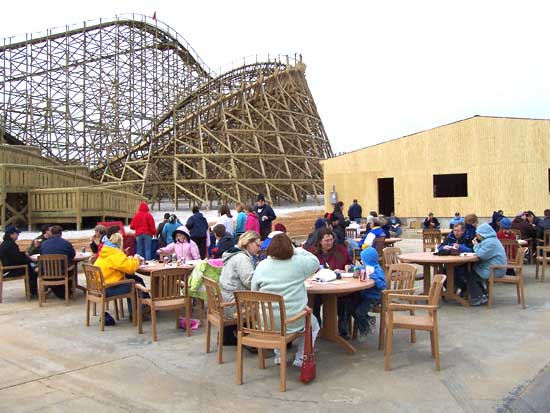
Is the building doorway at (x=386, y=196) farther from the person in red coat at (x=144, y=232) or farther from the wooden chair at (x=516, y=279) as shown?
the wooden chair at (x=516, y=279)

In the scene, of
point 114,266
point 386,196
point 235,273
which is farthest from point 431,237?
point 386,196

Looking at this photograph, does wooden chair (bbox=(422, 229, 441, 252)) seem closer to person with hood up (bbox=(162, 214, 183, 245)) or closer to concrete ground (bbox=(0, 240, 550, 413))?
concrete ground (bbox=(0, 240, 550, 413))

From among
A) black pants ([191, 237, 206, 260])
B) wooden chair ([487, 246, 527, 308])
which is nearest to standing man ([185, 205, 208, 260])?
black pants ([191, 237, 206, 260])

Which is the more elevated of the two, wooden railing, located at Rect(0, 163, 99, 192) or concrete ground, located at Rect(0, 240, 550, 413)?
wooden railing, located at Rect(0, 163, 99, 192)

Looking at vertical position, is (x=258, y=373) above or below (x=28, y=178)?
below

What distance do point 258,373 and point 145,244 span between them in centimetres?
639

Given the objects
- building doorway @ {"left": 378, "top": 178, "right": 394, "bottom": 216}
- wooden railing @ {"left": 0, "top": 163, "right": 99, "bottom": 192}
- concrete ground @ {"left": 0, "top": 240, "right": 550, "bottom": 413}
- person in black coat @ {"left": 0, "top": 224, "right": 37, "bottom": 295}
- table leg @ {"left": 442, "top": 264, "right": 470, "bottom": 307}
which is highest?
wooden railing @ {"left": 0, "top": 163, "right": 99, "bottom": 192}

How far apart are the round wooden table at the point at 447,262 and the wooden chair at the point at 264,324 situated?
3.36 m

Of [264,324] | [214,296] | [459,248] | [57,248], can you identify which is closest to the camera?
[264,324]

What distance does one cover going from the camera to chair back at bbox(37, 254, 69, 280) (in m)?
7.70

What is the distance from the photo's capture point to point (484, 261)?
290 inches

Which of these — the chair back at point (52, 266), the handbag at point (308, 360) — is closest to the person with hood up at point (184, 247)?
the chair back at point (52, 266)

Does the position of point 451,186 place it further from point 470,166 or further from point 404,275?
point 404,275

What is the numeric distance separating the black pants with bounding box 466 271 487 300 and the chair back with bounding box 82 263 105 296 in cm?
528
